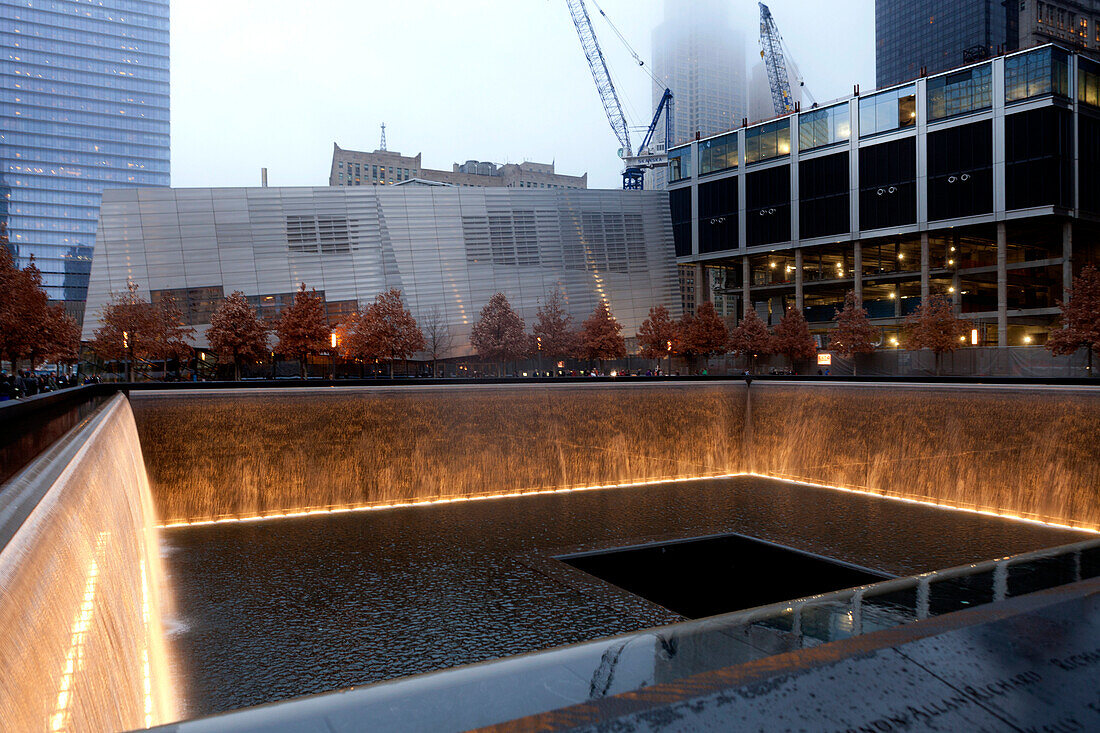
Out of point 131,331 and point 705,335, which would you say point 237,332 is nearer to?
point 131,331

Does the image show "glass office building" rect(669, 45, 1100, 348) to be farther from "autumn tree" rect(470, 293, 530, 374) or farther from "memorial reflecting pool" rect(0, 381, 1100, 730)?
"memorial reflecting pool" rect(0, 381, 1100, 730)

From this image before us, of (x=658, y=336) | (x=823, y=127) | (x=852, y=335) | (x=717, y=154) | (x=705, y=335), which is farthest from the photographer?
(x=717, y=154)

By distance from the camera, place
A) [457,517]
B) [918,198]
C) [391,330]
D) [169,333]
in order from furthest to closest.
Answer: [391,330], [918,198], [169,333], [457,517]

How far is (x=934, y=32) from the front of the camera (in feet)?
492

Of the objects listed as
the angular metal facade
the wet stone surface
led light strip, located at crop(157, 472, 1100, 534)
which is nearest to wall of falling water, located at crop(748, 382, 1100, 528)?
led light strip, located at crop(157, 472, 1100, 534)

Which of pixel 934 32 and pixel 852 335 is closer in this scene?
pixel 852 335

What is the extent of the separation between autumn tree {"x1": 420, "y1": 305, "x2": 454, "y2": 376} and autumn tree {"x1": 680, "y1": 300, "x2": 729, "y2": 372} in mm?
18911

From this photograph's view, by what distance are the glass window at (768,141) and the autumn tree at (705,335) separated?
43.4 feet

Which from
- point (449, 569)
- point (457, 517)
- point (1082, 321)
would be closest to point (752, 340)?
point (1082, 321)

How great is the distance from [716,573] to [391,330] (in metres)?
42.6

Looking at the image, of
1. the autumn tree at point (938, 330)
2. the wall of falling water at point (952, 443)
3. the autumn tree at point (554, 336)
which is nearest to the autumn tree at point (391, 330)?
the autumn tree at point (554, 336)

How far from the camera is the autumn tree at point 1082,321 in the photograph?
35.0 m

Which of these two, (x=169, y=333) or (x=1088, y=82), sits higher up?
(x=1088, y=82)

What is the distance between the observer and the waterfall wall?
1647 cm
